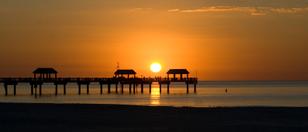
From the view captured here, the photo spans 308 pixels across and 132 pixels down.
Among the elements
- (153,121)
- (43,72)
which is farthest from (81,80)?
(153,121)

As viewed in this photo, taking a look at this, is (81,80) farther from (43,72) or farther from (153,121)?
(153,121)

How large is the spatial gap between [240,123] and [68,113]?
14.0 m

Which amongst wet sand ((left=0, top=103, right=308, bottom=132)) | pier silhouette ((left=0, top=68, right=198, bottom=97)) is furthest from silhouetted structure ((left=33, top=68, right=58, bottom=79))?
wet sand ((left=0, top=103, right=308, bottom=132))

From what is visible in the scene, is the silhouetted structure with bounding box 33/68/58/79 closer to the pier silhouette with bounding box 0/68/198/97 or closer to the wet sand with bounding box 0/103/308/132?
the pier silhouette with bounding box 0/68/198/97

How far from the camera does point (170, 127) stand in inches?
1297

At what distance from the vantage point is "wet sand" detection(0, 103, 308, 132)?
106 ft

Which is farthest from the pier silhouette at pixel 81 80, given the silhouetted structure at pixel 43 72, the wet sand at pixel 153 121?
the wet sand at pixel 153 121

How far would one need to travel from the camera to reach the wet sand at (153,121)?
32250 millimetres

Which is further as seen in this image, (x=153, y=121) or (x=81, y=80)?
(x=81, y=80)

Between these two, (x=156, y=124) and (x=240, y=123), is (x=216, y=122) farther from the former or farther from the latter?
(x=156, y=124)

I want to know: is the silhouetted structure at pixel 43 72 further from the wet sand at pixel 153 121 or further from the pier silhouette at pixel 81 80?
the wet sand at pixel 153 121

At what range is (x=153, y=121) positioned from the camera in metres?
36.8

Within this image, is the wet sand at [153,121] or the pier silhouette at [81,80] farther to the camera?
the pier silhouette at [81,80]

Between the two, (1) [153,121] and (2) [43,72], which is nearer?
(1) [153,121]
